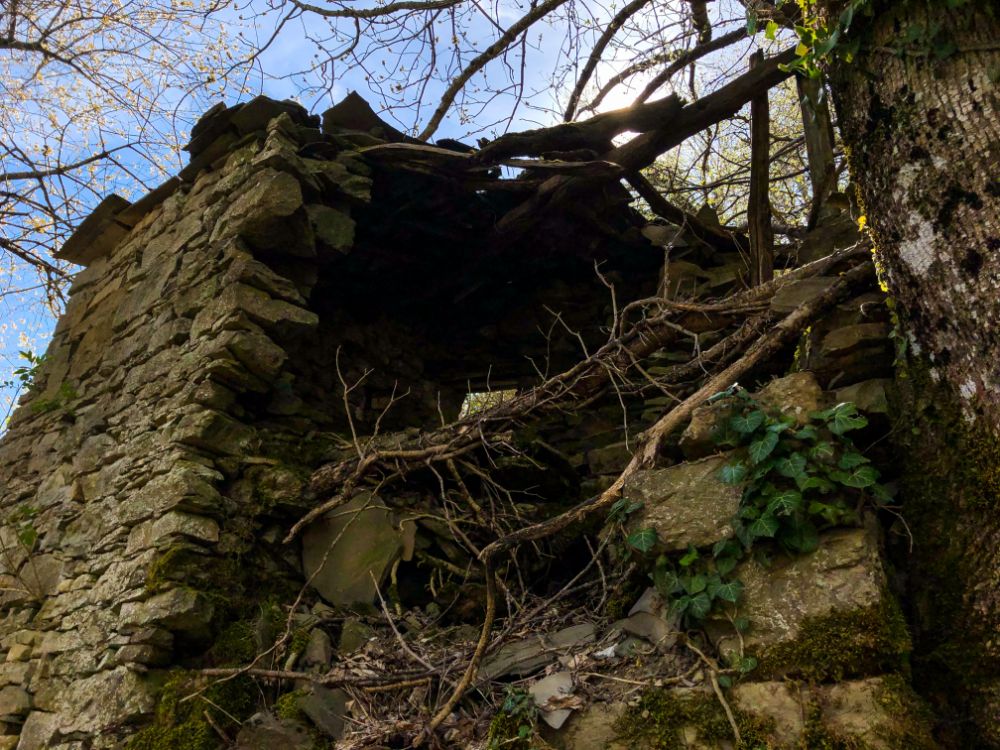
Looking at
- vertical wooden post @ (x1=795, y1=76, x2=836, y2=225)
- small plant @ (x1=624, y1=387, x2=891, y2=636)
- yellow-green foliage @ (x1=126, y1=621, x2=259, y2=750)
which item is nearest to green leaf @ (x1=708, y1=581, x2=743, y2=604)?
small plant @ (x1=624, y1=387, x2=891, y2=636)

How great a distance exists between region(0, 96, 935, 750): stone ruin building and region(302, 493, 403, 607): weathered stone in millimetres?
13

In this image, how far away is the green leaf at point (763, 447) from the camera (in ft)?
7.42

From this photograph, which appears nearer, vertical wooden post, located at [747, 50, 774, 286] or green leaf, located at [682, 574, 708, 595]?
green leaf, located at [682, 574, 708, 595]

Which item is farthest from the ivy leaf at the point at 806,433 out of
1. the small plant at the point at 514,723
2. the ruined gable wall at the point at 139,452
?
the ruined gable wall at the point at 139,452

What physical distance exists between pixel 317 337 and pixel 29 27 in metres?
3.80

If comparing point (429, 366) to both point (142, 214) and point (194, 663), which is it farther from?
point (194, 663)

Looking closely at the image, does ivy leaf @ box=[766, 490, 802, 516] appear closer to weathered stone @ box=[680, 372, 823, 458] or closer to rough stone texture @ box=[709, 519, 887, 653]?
rough stone texture @ box=[709, 519, 887, 653]

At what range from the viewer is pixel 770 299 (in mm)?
3096

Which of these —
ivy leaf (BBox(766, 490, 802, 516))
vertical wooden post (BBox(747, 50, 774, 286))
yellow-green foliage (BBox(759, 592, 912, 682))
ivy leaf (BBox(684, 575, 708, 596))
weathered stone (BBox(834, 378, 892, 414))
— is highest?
vertical wooden post (BBox(747, 50, 774, 286))

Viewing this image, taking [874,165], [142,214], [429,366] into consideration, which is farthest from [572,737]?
[142,214]

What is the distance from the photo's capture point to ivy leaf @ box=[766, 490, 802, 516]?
7.03 ft

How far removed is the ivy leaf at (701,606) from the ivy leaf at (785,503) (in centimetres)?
32

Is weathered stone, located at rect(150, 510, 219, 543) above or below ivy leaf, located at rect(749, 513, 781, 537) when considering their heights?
above

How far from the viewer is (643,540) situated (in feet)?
7.82
